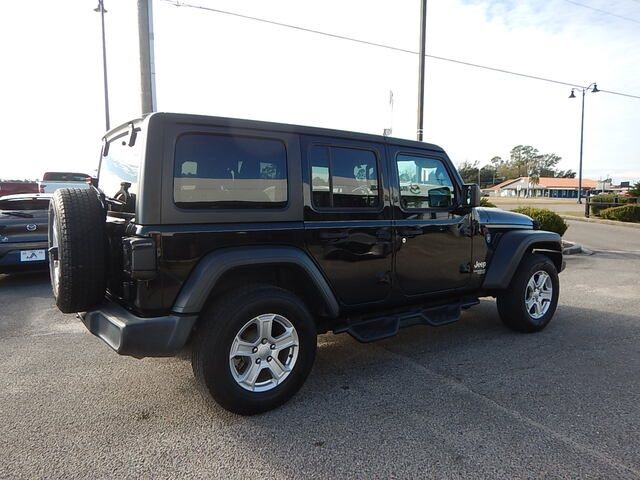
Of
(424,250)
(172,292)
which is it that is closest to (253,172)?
(172,292)

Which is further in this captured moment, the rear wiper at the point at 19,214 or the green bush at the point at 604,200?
the green bush at the point at 604,200

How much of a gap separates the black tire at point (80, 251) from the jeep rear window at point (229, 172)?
65cm

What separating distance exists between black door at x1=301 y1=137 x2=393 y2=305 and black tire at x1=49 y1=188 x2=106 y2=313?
144cm

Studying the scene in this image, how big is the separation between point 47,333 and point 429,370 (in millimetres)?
4038

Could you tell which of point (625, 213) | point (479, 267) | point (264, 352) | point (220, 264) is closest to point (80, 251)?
point (220, 264)

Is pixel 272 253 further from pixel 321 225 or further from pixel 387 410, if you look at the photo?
pixel 387 410

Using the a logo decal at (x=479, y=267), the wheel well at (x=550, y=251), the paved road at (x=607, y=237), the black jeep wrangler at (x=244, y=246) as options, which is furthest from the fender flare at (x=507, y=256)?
the paved road at (x=607, y=237)

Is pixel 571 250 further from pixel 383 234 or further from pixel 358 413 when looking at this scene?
pixel 358 413

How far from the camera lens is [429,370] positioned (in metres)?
3.85

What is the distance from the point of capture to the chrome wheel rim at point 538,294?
484 centimetres

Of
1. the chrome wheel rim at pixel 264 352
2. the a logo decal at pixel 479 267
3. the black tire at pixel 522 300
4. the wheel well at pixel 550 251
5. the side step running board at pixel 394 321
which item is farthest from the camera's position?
the wheel well at pixel 550 251

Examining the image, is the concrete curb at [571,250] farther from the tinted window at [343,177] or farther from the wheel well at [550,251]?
the tinted window at [343,177]

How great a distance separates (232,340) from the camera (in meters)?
2.93

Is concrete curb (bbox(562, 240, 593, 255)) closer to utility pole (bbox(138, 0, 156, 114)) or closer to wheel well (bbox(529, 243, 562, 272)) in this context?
wheel well (bbox(529, 243, 562, 272))
